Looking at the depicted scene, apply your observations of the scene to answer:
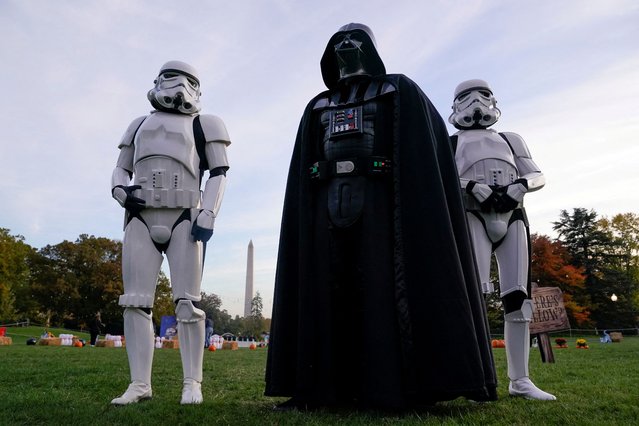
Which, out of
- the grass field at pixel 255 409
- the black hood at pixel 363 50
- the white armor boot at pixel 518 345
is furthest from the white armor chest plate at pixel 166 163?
the white armor boot at pixel 518 345

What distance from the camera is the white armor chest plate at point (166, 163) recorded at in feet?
16.4

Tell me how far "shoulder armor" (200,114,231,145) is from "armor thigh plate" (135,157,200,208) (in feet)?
1.55

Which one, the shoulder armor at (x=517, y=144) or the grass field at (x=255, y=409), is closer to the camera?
the grass field at (x=255, y=409)

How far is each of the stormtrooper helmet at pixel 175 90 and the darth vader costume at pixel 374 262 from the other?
1.53 m

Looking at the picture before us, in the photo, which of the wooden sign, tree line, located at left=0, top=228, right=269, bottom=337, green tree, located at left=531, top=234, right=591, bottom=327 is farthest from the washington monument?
the wooden sign

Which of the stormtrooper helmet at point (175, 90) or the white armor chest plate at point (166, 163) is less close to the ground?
the stormtrooper helmet at point (175, 90)

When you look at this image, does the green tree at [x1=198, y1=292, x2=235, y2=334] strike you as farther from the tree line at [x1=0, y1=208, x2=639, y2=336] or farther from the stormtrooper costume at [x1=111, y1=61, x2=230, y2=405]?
the stormtrooper costume at [x1=111, y1=61, x2=230, y2=405]

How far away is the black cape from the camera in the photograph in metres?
3.62

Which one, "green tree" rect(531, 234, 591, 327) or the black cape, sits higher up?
"green tree" rect(531, 234, 591, 327)

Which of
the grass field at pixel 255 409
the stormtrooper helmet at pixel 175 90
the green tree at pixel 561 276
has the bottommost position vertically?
the grass field at pixel 255 409

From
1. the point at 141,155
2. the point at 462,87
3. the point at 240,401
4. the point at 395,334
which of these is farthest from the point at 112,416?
the point at 462,87

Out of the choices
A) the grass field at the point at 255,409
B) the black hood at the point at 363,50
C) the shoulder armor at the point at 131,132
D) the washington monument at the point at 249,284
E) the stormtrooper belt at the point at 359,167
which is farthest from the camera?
the washington monument at the point at 249,284

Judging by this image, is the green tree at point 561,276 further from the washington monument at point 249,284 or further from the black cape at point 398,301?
the black cape at point 398,301

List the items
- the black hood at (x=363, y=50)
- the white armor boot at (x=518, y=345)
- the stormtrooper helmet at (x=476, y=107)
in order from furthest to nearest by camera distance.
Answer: the stormtrooper helmet at (x=476, y=107), the white armor boot at (x=518, y=345), the black hood at (x=363, y=50)
